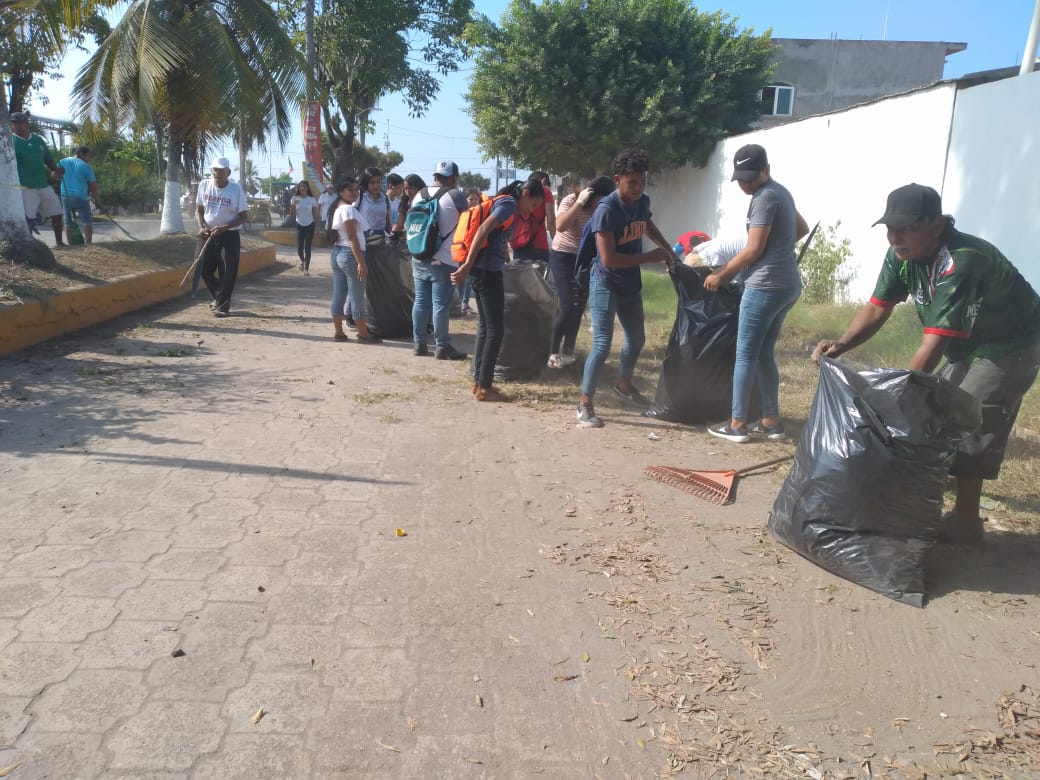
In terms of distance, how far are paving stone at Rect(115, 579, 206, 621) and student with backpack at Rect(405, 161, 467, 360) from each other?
13.2ft

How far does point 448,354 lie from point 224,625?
4786mm

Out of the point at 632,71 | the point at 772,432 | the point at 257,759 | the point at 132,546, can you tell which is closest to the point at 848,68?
the point at 632,71

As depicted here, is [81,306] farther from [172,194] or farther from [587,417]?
[172,194]

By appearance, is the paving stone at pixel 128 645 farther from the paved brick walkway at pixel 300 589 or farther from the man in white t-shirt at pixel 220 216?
the man in white t-shirt at pixel 220 216

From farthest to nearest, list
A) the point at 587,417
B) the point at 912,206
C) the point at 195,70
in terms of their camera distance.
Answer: the point at 195,70 → the point at 587,417 → the point at 912,206

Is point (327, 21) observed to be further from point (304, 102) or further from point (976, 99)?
point (976, 99)

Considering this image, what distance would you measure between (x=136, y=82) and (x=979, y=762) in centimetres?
1317

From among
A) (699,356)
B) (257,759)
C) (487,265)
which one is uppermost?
(487,265)

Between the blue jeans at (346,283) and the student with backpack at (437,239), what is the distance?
849 millimetres

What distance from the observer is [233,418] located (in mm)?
5402

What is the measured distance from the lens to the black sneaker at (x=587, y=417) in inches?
220

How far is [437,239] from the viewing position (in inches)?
265

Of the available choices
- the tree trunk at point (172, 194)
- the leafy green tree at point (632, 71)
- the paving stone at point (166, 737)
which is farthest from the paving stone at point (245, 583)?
the leafy green tree at point (632, 71)

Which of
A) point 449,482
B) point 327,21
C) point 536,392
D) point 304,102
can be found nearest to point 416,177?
point 536,392
